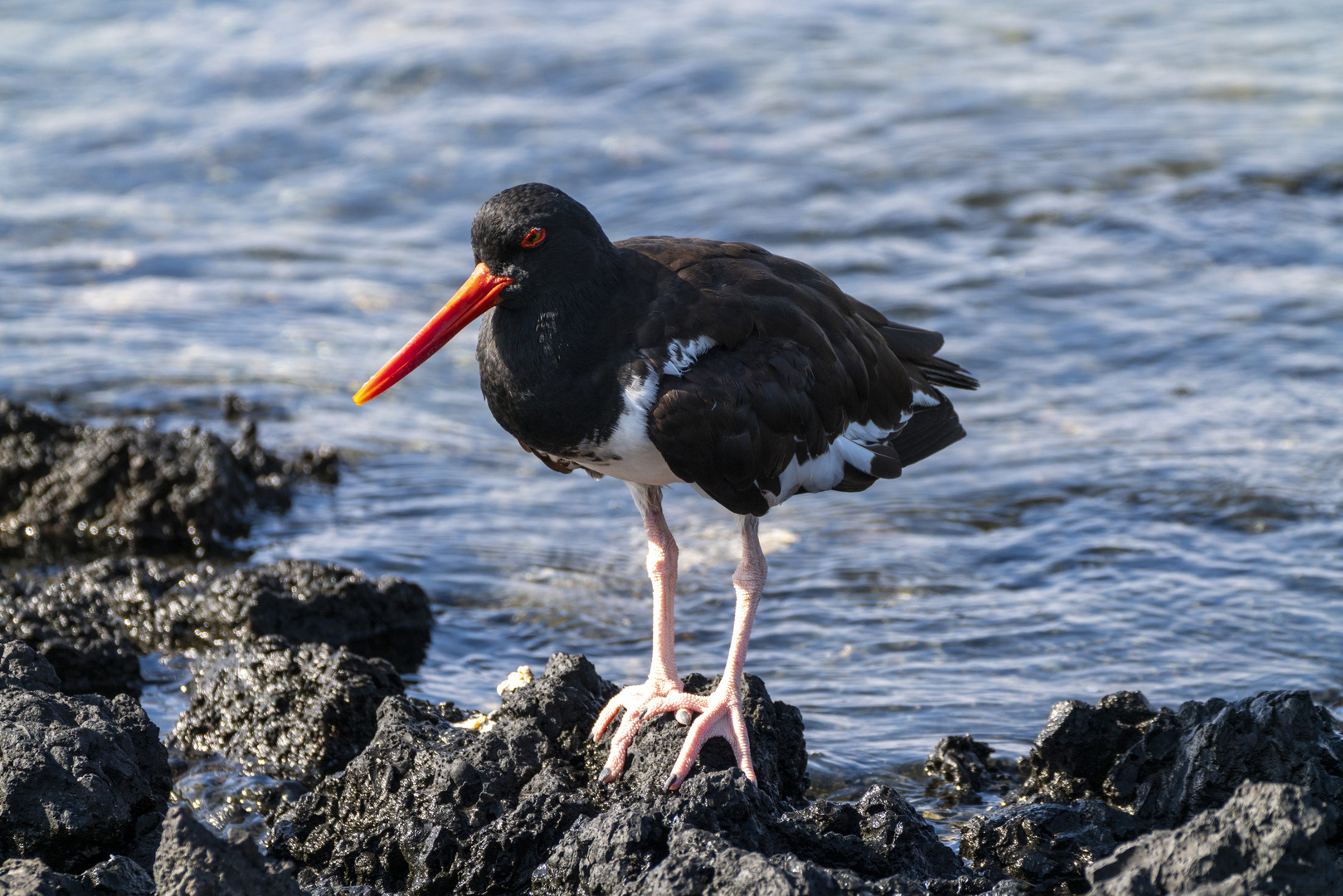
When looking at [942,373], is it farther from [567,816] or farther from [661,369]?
[567,816]

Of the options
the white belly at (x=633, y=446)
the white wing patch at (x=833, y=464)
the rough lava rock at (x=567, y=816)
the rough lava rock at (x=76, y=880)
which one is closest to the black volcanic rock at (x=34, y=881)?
the rough lava rock at (x=76, y=880)

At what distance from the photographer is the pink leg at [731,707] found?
14.0 feet

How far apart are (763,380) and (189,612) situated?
9.63ft

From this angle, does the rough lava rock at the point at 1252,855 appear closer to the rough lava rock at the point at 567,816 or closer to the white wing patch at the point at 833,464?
the rough lava rock at the point at 567,816

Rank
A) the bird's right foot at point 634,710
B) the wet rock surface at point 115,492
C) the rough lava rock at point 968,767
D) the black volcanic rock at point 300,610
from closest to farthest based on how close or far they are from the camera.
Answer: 1. the bird's right foot at point 634,710
2. the rough lava rock at point 968,767
3. the black volcanic rock at point 300,610
4. the wet rock surface at point 115,492

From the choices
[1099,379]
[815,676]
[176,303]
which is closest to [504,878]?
[815,676]

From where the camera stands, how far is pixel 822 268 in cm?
1090

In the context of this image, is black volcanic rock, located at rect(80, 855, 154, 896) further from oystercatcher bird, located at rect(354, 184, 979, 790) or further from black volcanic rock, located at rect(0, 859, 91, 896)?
oystercatcher bird, located at rect(354, 184, 979, 790)

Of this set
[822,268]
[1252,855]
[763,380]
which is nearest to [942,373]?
[763,380]

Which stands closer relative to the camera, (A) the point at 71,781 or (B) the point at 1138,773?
(A) the point at 71,781

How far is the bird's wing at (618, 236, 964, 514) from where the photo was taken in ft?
13.7

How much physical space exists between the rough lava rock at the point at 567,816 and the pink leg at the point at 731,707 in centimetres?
6

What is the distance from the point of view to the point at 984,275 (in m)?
10.6

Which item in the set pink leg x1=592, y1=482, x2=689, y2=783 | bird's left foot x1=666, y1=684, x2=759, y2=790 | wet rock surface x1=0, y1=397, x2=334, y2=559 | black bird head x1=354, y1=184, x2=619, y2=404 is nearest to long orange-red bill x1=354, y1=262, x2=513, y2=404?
Result: black bird head x1=354, y1=184, x2=619, y2=404
